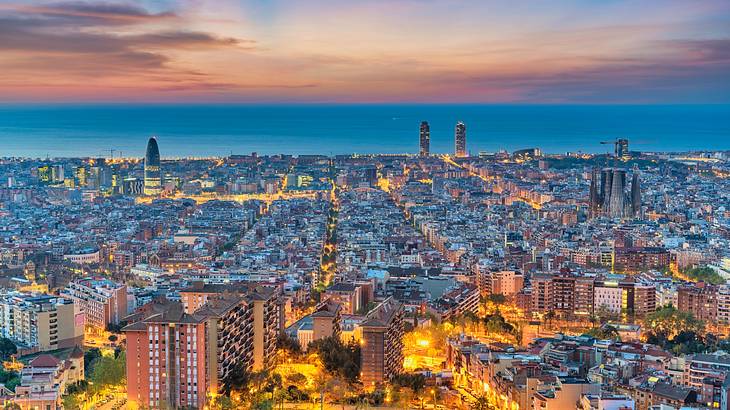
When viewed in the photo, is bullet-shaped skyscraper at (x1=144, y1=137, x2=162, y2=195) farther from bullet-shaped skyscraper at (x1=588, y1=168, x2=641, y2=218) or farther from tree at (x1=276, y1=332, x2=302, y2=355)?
tree at (x1=276, y1=332, x2=302, y2=355)

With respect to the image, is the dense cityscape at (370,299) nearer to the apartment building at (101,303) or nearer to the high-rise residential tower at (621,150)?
the apartment building at (101,303)

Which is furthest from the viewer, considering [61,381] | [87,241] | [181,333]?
[87,241]

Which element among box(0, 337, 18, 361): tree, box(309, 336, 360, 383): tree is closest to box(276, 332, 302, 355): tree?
box(309, 336, 360, 383): tree

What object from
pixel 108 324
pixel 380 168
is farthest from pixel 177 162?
pixel 108 324

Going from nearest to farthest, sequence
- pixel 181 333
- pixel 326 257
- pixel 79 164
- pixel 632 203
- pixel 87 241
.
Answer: pixel 181 333
pixel 326 257
pixel 87 241
pixel 632 203
pixel 79 164

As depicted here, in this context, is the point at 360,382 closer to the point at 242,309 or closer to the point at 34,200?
the point at 242,309

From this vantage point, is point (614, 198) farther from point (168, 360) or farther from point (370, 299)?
point (168, 360)

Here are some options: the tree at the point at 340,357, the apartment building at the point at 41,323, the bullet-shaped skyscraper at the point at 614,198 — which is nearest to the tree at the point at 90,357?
the apartment building at the point at 41,323

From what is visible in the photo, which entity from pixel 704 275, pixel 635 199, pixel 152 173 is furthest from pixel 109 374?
pixel 152 173
